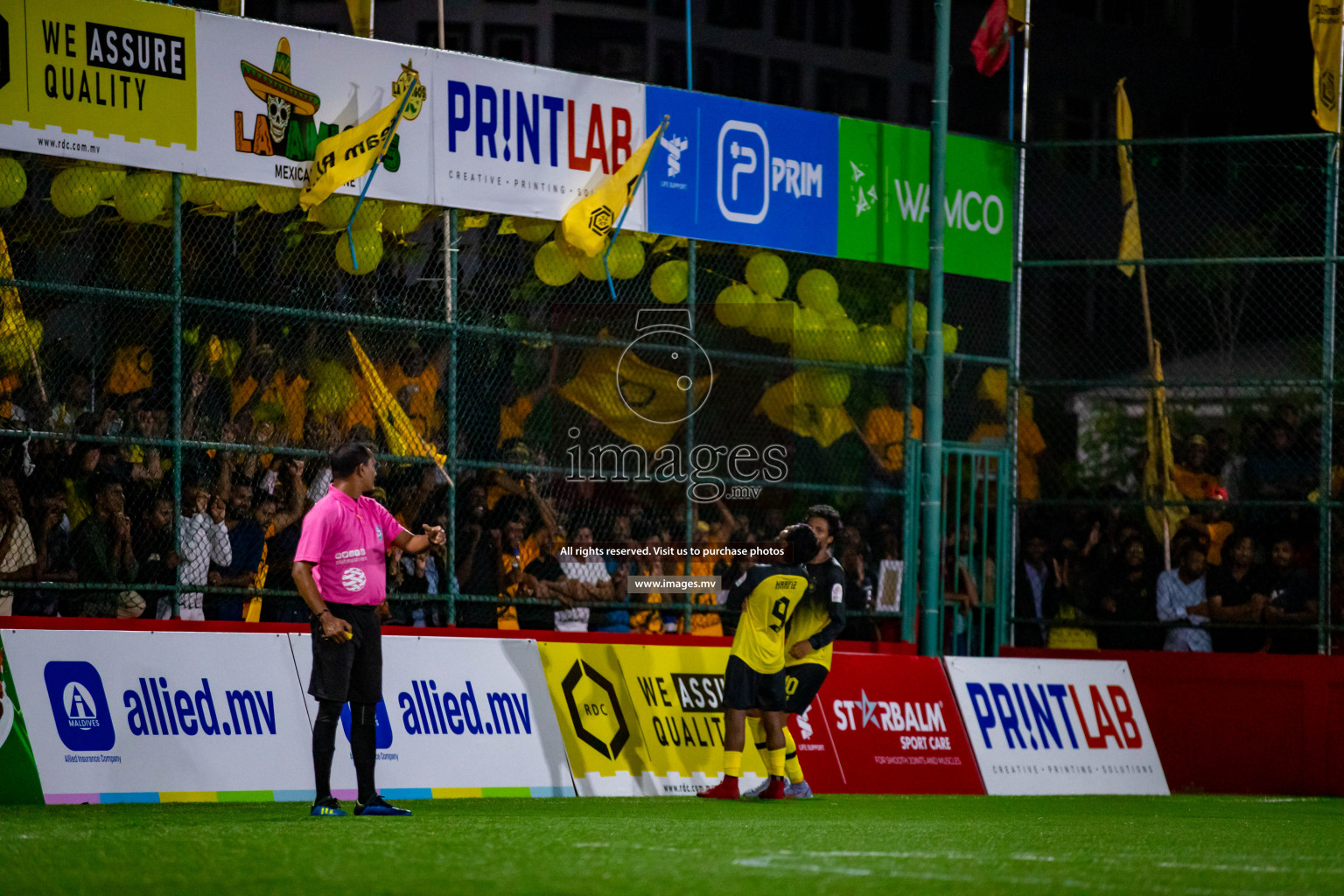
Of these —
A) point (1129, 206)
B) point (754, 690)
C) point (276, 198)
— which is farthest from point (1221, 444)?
point (276, 198)

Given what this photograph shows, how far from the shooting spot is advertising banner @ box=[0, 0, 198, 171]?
A: 12.9 metres

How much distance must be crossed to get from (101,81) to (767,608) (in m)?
5.63

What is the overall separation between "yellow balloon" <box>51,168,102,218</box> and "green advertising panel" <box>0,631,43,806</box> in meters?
3.45

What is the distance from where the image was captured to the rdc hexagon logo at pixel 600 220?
15477 millimetres

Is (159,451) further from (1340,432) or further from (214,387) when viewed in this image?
(1340,432)

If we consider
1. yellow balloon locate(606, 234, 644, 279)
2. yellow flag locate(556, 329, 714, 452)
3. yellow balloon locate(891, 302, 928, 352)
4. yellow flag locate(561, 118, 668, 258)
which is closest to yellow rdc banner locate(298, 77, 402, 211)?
yellow flag locate(561, 118, 668, 258)

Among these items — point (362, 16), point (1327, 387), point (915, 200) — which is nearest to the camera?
point (362, 16)

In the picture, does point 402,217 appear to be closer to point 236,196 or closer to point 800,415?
point 236,196

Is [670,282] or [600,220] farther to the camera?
[670,282]

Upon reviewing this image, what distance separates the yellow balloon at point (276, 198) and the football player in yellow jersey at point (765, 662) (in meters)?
4.28

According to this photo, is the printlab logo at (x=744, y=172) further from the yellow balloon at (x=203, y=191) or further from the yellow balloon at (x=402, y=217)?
the yellow balloon at (x=203, y=191)

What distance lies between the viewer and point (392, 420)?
46.6 feet

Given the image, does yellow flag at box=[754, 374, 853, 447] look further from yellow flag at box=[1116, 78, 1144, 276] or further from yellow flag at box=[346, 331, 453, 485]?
yellow flag at box=[1116, 78, 1144, 276]

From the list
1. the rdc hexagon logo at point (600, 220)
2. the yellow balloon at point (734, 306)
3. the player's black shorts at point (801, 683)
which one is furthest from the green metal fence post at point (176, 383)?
the yellow balloon at point (734, 306)
